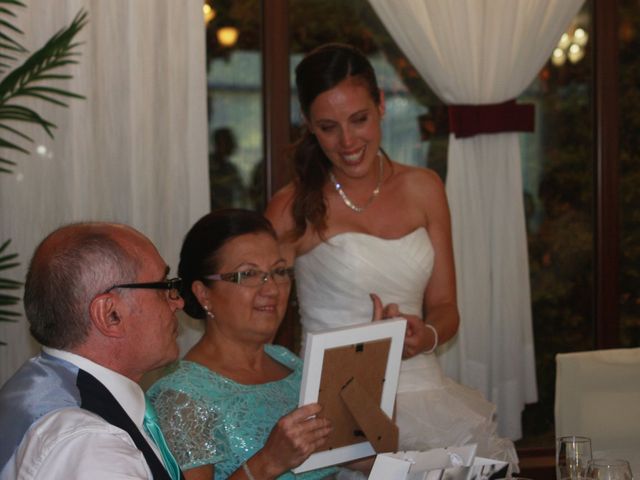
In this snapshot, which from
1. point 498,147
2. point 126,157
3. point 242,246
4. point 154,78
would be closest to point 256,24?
point 154,78

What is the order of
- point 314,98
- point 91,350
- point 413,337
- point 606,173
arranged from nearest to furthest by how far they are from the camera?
1. point 91,350
2. point 413,337
3. point 314,98
4. point 606,173

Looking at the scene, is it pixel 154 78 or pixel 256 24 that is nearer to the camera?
pixel 154 78

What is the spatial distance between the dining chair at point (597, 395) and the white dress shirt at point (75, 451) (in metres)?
1.63

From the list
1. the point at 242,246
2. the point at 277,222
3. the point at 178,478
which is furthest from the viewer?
the point at 277,222

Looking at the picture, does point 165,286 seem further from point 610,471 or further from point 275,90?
point 275,90

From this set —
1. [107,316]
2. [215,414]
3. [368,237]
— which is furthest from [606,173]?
[107,316]

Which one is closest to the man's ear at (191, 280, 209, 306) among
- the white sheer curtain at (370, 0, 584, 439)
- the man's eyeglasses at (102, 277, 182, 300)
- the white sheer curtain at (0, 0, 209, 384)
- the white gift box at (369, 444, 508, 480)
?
the man's eyeglasses at (102, 277, 182, 300)

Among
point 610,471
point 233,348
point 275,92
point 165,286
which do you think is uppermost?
point 275,92

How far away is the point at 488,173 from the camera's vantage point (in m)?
4.45

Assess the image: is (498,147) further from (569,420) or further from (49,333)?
(49,333)

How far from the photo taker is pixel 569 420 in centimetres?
288

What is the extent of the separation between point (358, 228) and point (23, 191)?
1421mm

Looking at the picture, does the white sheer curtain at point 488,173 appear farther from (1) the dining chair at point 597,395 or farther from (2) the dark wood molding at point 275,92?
(1) the dining chair at point 597,395

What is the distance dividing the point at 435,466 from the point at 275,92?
2.71 metres
